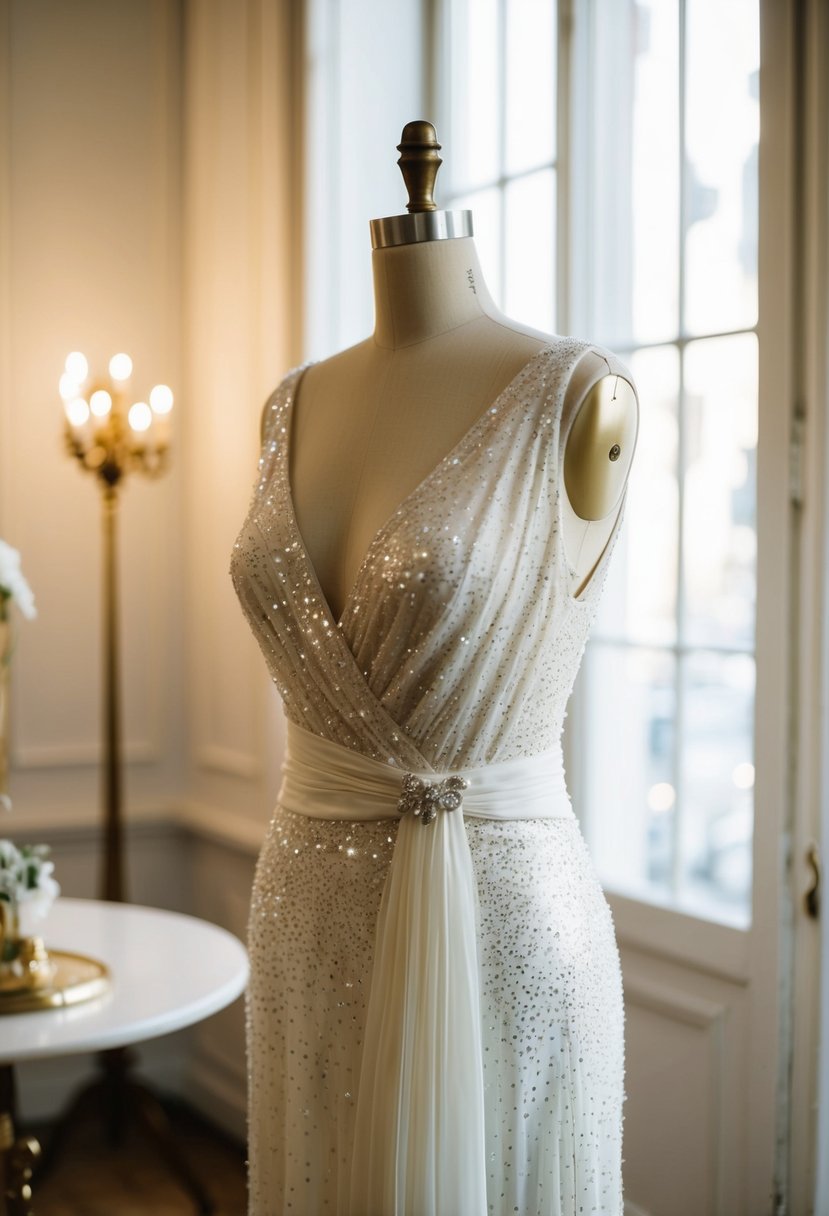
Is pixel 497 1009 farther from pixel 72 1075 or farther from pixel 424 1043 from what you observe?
pixel 72 1075

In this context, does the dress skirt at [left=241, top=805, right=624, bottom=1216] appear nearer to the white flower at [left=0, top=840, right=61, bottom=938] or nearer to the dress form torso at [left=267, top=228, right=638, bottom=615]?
the dress form torso at [left=267, top=228, right=638, bottom=615]

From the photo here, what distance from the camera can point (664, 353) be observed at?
2.24 m

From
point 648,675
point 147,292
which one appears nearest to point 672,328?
point 648,675

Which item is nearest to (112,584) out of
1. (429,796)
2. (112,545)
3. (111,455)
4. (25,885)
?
(112,545)

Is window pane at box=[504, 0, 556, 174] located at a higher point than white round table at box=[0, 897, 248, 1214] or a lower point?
higher

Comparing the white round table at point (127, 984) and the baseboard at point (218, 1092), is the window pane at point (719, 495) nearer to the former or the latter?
the white round table at point (127, 984)

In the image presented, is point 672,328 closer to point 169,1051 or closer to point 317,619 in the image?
point 317,619

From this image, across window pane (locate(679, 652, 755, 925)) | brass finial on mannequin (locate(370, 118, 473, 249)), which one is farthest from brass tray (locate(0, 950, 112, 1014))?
brass finial on mannequin (locate(370, 118, 473, 249))

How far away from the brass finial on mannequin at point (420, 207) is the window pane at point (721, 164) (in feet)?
2.69

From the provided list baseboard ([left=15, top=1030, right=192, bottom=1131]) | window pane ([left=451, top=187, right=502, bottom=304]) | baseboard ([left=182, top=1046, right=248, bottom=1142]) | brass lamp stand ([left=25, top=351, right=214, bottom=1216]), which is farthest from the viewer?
baseboard ([left=15, top=1030, right=192, bottom=1131])

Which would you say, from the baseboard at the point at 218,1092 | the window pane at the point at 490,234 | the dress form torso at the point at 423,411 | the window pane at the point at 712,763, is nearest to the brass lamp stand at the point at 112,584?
the baseboard at the point at 218,1092

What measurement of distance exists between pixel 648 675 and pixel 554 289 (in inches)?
30.3

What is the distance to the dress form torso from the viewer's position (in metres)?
1.33

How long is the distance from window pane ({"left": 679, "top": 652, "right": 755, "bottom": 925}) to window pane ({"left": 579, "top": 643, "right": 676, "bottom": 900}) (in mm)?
62
